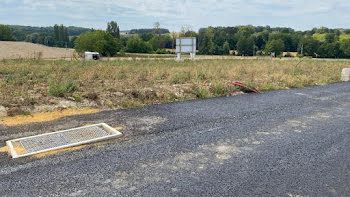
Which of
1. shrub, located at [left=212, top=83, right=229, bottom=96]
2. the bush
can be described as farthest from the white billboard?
the bush

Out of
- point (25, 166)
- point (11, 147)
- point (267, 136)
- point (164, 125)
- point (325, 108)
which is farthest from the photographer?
point (325, 108)

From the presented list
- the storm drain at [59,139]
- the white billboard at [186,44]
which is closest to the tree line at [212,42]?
the white billboard at [186,44]

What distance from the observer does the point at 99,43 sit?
92.1 meters

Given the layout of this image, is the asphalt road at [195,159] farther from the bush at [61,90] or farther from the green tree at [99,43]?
the green tree at [99,43]

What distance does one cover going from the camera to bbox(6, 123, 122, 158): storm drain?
15.7ft

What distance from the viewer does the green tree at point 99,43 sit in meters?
92.1

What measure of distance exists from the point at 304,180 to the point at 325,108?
6155 mm

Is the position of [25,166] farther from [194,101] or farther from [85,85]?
[85,85]

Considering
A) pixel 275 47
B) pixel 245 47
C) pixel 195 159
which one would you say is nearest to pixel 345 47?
pixel 275 47

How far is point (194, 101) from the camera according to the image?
9891mm

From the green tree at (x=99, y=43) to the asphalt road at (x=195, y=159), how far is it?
89.9 meters

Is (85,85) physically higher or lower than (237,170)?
higher

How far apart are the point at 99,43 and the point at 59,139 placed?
9244cm

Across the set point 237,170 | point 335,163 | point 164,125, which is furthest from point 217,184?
point 164,125
